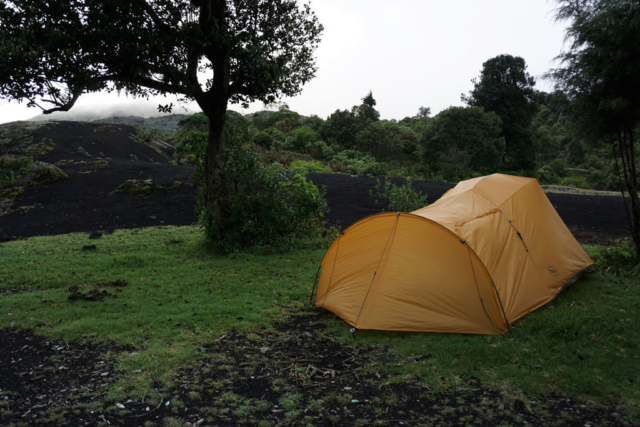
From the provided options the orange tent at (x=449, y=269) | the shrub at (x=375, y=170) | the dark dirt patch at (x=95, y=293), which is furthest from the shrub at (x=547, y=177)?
the dark dirt patch at (x=95, y=293)

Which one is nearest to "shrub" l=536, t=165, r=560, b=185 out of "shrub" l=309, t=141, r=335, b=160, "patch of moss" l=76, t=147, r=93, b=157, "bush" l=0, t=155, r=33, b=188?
"shrub" l=309, t=141, r=335, b=160

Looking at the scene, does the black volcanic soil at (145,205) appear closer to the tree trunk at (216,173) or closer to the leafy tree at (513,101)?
the tree trunk at (216,173)

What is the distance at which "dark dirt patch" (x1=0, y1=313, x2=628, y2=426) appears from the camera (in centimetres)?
357

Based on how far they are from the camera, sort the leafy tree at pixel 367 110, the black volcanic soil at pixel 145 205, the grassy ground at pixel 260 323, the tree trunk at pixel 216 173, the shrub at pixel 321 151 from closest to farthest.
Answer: the grassy ground at pixel 260 323, the tree trunk at pixel 216 173, the black volcanic soil at pixel 145 205, the shrub at pixel 321 151, the leafy tree at pixel 367 110

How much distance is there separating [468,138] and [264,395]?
24.8 m

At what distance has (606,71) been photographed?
21.0 feet

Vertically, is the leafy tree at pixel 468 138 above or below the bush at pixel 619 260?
above

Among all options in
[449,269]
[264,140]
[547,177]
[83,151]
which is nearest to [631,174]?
[449,269]

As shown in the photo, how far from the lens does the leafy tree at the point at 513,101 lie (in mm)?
30844

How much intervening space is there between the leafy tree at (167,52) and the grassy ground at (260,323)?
253 cm

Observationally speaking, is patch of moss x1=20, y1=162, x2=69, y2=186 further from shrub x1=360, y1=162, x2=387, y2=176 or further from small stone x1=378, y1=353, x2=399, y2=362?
small stone x1=378, y1=353, x2=399, y2=362

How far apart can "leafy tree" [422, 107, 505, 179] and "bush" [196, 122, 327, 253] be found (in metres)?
16.4

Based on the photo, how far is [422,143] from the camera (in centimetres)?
2812

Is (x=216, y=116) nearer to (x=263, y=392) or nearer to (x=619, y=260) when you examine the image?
(x=263, y=392)
